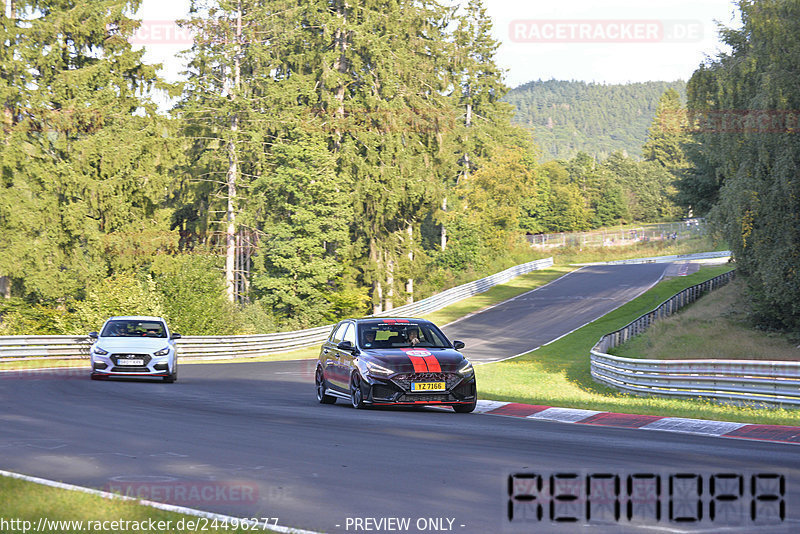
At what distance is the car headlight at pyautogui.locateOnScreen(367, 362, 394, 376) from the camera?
52.4ft

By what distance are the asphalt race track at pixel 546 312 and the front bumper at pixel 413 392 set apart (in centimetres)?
2416

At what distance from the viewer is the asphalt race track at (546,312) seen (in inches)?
1811

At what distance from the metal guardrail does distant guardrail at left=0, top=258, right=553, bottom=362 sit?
1621 centimetres

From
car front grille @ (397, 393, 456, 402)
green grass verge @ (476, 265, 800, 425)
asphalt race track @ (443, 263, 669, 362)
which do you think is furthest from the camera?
asphalt race track @ (443, 263, 669, 362)

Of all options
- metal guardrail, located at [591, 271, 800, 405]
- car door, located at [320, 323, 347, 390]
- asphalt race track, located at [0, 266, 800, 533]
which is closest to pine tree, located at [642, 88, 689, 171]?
metal guardrail, located at [591, 271, 800, 405]

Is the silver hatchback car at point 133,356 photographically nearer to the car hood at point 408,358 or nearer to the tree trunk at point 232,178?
the car hood at point 408,358

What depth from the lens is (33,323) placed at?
135 feet

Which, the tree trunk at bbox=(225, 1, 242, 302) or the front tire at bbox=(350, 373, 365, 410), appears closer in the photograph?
the front tire at bbox=(350, 373, 365, 410)

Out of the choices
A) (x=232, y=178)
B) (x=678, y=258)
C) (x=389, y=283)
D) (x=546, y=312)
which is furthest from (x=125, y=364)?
(x=678, y=258)

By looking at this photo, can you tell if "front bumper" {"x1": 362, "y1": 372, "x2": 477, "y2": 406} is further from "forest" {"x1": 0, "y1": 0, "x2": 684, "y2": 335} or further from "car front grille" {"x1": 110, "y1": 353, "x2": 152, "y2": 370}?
"forest" {"x1": 0, "y1": 0, "x2": 684, "y2": 335}

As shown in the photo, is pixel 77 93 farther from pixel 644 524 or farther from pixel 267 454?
pixel 644 524

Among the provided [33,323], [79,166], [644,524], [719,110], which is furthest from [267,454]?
[79,166]

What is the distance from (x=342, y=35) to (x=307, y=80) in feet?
12.8

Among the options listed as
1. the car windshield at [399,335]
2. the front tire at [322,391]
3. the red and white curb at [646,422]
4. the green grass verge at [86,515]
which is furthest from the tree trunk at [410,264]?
the green grass verge at [86,515]
